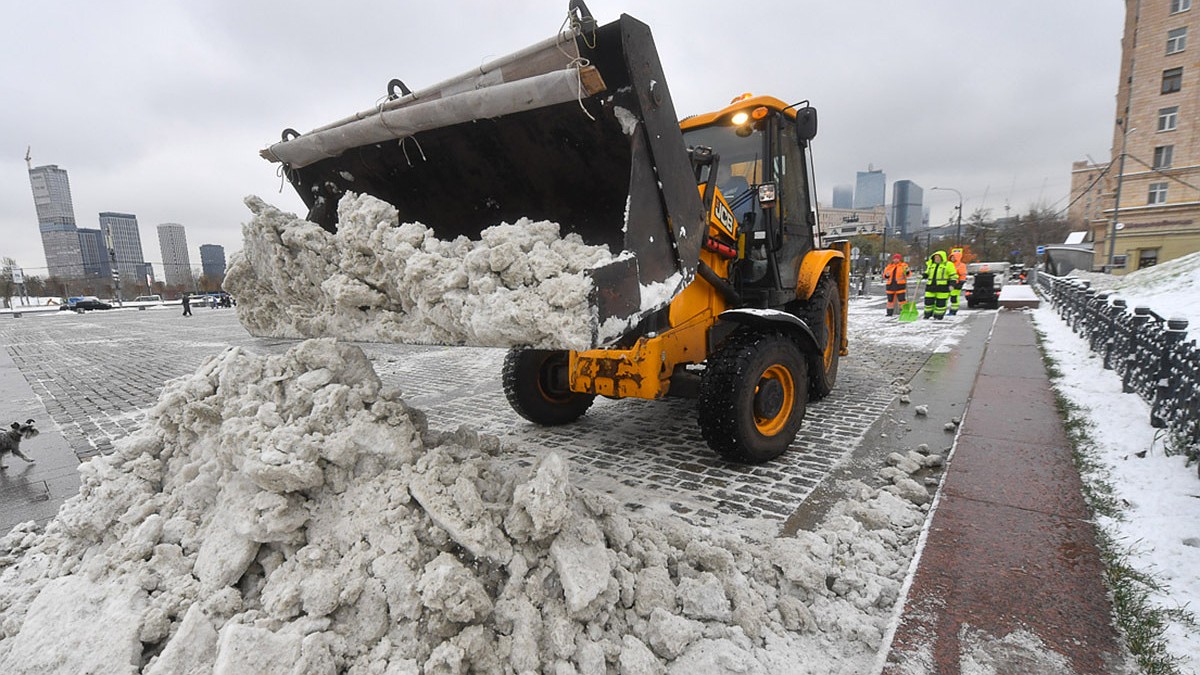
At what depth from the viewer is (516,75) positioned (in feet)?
7.97

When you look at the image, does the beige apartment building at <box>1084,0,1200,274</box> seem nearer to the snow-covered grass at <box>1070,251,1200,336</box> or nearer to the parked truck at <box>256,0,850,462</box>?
the snow-covered grass at <box>1070,251,1200,336</box>

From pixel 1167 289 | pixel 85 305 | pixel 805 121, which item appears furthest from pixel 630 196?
pixel 85 305

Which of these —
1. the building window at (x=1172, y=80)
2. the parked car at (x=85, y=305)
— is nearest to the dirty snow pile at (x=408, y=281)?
the building window at (x=1172, y=80)

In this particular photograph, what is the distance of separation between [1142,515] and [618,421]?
11.7ft

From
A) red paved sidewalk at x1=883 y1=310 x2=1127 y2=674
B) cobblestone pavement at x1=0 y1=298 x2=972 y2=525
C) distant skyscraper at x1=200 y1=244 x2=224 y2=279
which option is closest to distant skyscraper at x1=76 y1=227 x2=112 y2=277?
distant skyscraper at x1=200 y1=244 x2=224 y2=279

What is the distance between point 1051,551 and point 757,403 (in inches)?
69.8

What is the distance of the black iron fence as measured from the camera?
3608 millimetres

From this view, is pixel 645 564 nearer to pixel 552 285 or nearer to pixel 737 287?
pixel 552 285

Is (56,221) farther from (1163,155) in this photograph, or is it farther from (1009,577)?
(1163,155)

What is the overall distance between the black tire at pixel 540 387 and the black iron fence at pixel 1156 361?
4321mm

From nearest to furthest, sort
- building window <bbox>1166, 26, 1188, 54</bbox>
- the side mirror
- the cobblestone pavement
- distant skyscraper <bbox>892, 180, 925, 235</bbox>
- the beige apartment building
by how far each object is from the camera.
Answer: the cobblestone pavement → the side mirror → the beige apartment building → building window <bbox>1166, 26, 1188, 54</bbox> → distant skyscraper <bbox>892, 180, 925, 235</bbox>

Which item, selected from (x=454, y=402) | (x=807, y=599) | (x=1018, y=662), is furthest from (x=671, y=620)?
(x=454, y=402)

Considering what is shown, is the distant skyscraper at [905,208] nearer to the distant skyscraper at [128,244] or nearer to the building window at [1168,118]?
the building window at [1168,118]

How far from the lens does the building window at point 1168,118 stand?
31438 mm
